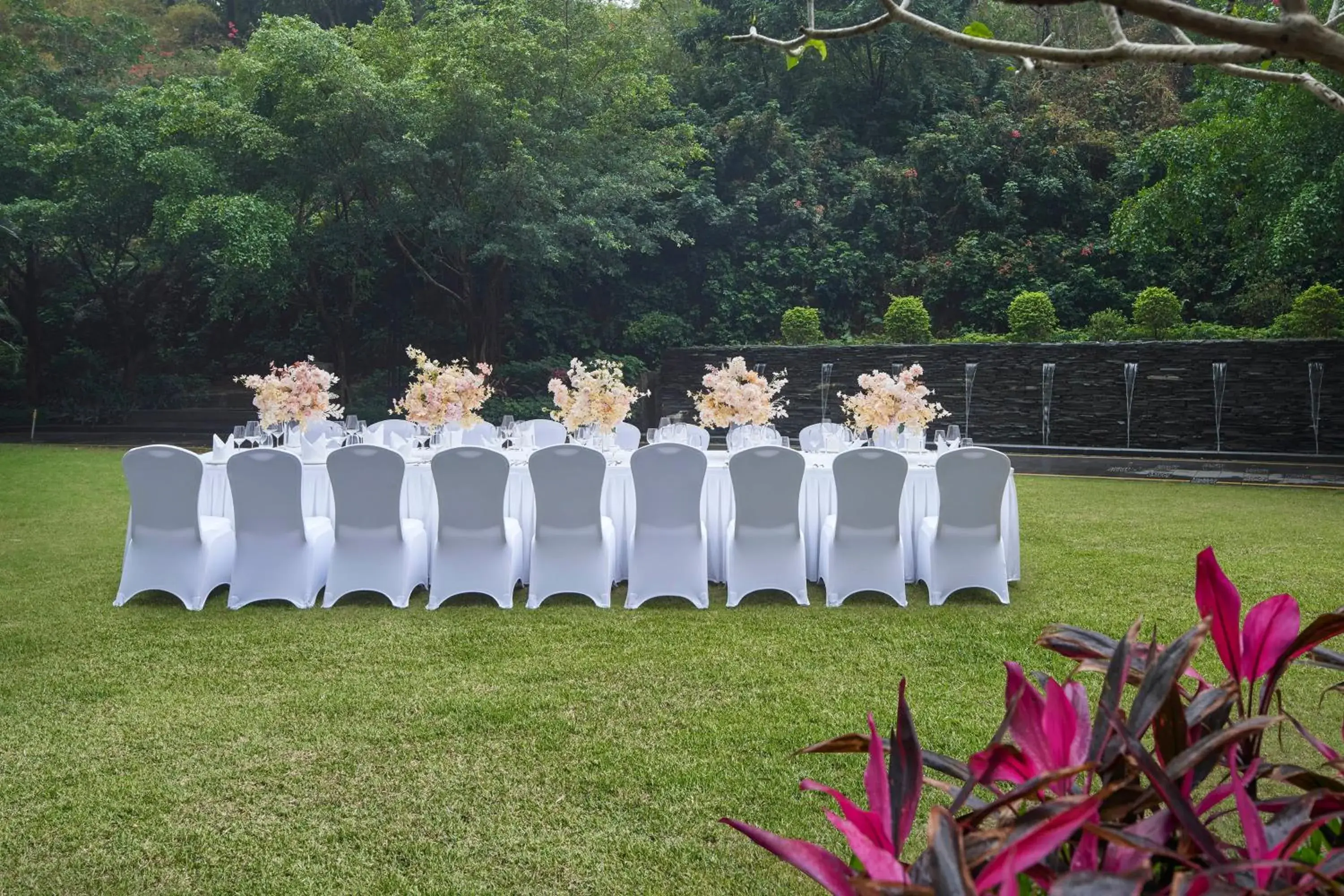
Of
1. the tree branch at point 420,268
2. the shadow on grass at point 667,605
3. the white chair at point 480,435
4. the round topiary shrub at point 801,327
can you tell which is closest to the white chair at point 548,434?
the white chair at point 480,435

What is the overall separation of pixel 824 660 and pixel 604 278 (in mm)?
17445

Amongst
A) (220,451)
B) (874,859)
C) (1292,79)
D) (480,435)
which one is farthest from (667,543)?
(874,859)

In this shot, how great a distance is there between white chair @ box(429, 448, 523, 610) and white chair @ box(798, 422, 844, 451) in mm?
2510

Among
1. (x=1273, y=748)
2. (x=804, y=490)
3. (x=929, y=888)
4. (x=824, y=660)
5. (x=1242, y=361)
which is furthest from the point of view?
(x=1242, y=361)

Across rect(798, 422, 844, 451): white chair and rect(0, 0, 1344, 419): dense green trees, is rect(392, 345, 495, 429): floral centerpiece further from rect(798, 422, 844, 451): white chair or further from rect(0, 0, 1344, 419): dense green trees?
rect(0, 0, 1344, 419): dense green trees

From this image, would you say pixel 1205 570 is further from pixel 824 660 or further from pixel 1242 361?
pixel 1242 361

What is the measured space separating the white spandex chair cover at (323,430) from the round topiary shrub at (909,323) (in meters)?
10.7

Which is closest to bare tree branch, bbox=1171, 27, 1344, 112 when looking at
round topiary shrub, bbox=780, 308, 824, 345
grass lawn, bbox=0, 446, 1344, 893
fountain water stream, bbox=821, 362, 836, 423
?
grass lawn, bbox=0, 446, 1344, 893

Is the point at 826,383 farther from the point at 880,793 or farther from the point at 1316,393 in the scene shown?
the point at 880,793

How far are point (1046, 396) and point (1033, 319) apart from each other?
4.62ft

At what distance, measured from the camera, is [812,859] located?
0.90 m

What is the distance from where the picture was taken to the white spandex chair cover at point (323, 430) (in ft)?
27.6

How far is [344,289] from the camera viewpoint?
20984 mm

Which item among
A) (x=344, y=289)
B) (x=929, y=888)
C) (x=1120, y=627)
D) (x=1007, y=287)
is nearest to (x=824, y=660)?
(x=1120, y=627)
